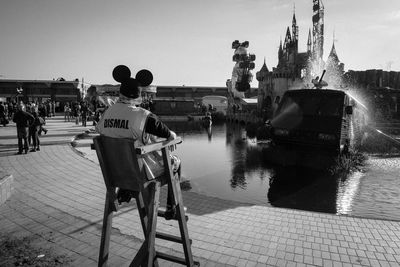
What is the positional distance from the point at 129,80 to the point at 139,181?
106 centimetres

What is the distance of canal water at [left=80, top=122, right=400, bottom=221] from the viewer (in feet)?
21.4

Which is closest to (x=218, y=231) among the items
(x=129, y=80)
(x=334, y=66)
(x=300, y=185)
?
(x=129, y=80)

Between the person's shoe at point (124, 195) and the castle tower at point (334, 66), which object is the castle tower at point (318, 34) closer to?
the castle tower at point (334, 66)

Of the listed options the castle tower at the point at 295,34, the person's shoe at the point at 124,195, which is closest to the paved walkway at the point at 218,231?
the person's shoe at the point at 124,195

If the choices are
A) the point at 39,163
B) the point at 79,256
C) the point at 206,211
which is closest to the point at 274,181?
the point at 206,211

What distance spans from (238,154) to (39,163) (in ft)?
26.5

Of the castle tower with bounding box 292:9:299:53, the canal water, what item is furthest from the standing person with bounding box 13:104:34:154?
the castle tower with bounding box 292:9:299:53

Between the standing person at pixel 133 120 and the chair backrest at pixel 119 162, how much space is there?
99mm

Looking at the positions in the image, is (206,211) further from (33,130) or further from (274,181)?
(33,130)

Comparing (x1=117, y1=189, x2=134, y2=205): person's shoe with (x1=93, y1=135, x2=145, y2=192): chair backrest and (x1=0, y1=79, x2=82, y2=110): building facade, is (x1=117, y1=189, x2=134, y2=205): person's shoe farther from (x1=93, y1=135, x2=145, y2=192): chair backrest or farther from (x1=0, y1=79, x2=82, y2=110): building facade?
(x1=0, y1=79, x2=82, y2=110): building facade

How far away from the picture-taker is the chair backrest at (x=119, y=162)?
2734 millimetres

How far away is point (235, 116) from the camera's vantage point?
40531 mm

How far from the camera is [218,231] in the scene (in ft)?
14.8

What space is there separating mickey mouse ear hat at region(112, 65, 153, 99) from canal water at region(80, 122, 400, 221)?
4553 millimetres
